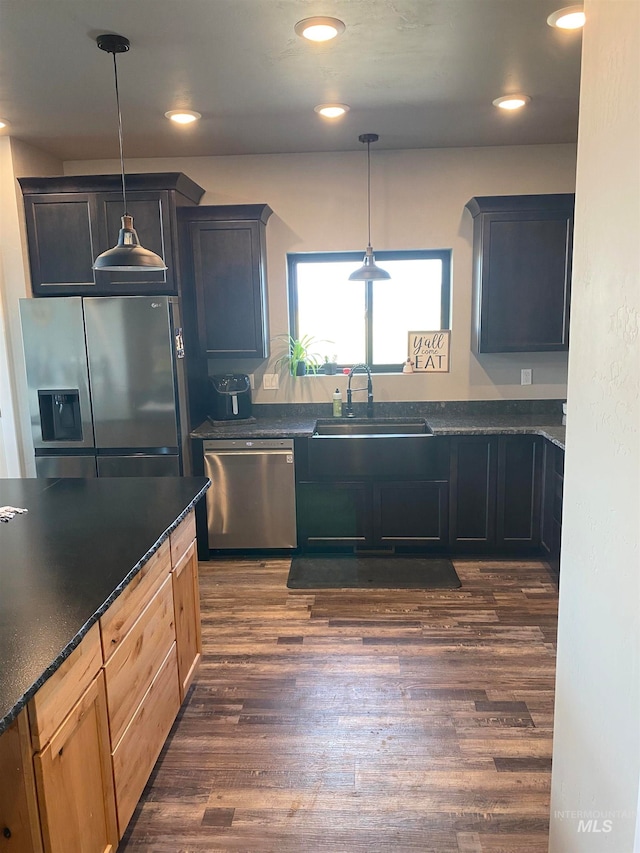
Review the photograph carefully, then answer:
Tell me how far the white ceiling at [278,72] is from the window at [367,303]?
821 mm

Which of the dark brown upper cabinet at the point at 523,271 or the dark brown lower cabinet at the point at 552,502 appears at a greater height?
the dark brown upper cabinet at the point at 523,271

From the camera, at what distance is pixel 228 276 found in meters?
4.02

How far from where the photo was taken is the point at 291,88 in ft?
9.36

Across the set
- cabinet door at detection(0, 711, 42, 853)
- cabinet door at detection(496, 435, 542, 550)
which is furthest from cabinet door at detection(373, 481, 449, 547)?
cabinet door at detection(0, 711, 42, 853)

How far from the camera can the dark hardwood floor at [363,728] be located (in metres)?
1.92

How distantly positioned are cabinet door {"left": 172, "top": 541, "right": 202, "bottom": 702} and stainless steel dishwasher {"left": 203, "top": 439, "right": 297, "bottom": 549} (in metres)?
1.34

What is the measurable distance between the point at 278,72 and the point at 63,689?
2.51 m

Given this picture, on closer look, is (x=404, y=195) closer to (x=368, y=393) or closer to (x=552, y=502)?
(x=368, y=393)

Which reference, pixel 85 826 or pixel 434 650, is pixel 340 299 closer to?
pixel 434 650

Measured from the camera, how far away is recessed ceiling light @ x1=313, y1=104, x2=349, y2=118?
10.2 feet

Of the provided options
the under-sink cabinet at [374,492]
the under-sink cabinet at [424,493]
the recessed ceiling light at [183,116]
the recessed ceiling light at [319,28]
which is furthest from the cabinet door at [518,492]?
the recessed ceiling light at [183,116]

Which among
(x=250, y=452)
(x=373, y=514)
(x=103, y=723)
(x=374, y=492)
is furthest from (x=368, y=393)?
(x=103, y=723)

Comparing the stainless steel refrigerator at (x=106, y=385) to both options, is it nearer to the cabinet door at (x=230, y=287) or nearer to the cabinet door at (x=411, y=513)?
the cabinet door at (x=230, y=287)

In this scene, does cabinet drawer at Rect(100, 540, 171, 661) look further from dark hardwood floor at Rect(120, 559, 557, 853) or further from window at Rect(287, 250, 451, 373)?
window at Rect(287, 250, 451, 373)
